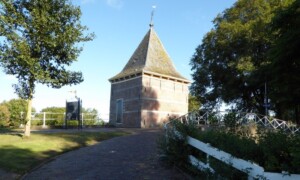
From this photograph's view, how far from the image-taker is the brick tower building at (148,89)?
123 ft

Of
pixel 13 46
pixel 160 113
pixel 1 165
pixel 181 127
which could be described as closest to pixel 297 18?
pixel 181 127

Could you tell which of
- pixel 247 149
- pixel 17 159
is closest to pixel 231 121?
pixel 247 149

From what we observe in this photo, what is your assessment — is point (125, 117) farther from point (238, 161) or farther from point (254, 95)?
point (238, 161)

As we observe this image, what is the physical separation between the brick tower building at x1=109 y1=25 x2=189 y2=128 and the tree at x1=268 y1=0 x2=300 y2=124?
15.9 m

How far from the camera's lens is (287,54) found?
67.4 ft

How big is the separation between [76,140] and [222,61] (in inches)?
900

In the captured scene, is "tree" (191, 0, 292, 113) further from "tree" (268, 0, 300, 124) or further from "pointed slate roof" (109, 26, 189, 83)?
"tree" (268, 0, 300, 124)

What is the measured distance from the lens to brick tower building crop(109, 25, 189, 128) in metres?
37.4

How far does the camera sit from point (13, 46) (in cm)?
1844

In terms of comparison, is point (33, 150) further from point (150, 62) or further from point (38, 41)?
point (150, 62)

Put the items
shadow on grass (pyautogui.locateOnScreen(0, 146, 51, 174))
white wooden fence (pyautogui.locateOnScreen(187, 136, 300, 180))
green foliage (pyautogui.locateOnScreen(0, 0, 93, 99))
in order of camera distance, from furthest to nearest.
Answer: green foliage (pyautogui.locateOnScreen(0, 0, 93, 99)) < shadow on grass (pyautogui.locateOnScreen(0, 146, 51, 174)) < white wooden fence (pyautogui.locateOnScreen(187, 136, 300, 180))

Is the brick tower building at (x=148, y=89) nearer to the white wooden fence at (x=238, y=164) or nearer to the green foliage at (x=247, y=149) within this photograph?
the green foliage at (x=247, y=149)

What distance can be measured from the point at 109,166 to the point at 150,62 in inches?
1135

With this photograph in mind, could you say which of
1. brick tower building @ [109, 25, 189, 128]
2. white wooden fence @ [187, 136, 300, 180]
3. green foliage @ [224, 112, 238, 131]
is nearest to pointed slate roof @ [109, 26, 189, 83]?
brick tower building @ [109, 25, 189, 128]
